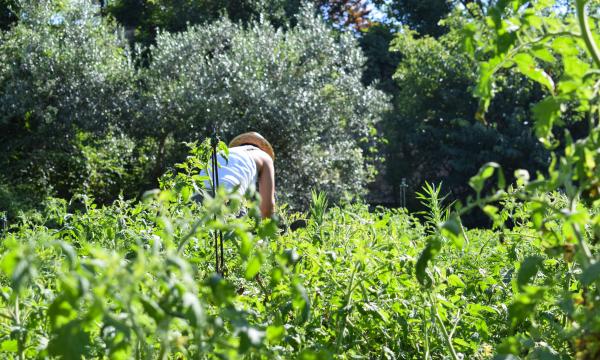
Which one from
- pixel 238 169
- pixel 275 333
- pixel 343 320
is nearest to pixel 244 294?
pixel 343 320

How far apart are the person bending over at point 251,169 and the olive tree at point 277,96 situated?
693cm

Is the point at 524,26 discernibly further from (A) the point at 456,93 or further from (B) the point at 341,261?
(A) the point at 456,93

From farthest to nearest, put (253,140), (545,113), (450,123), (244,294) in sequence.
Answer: (450,123), (253,140), (244,294), (545,113)

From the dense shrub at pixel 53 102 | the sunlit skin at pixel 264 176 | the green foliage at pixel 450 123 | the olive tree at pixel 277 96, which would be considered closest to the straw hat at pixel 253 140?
the sunlit skin at pixel 264 176

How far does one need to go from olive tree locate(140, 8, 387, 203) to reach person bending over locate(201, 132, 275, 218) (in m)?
6.93

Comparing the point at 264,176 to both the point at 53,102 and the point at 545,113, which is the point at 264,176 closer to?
the point at 545,113

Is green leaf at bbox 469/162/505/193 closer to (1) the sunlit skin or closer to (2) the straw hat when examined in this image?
(1) the sunlit skin

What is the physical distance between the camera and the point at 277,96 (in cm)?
1285

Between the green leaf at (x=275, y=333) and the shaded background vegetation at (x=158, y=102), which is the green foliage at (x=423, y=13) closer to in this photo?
the shaded background vegetation at (x=158, y=102)

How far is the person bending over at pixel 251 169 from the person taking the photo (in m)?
4.53

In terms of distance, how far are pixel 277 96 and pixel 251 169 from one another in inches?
321

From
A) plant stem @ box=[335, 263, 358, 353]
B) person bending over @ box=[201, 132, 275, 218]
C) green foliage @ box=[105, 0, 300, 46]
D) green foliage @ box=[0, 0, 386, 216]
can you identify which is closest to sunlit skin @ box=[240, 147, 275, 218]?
person bending over @ box=[201, 132, 275, 218]

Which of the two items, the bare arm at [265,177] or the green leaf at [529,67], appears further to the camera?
the bare arm at [265,177]

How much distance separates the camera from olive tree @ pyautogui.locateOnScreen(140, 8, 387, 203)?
1273 cm
